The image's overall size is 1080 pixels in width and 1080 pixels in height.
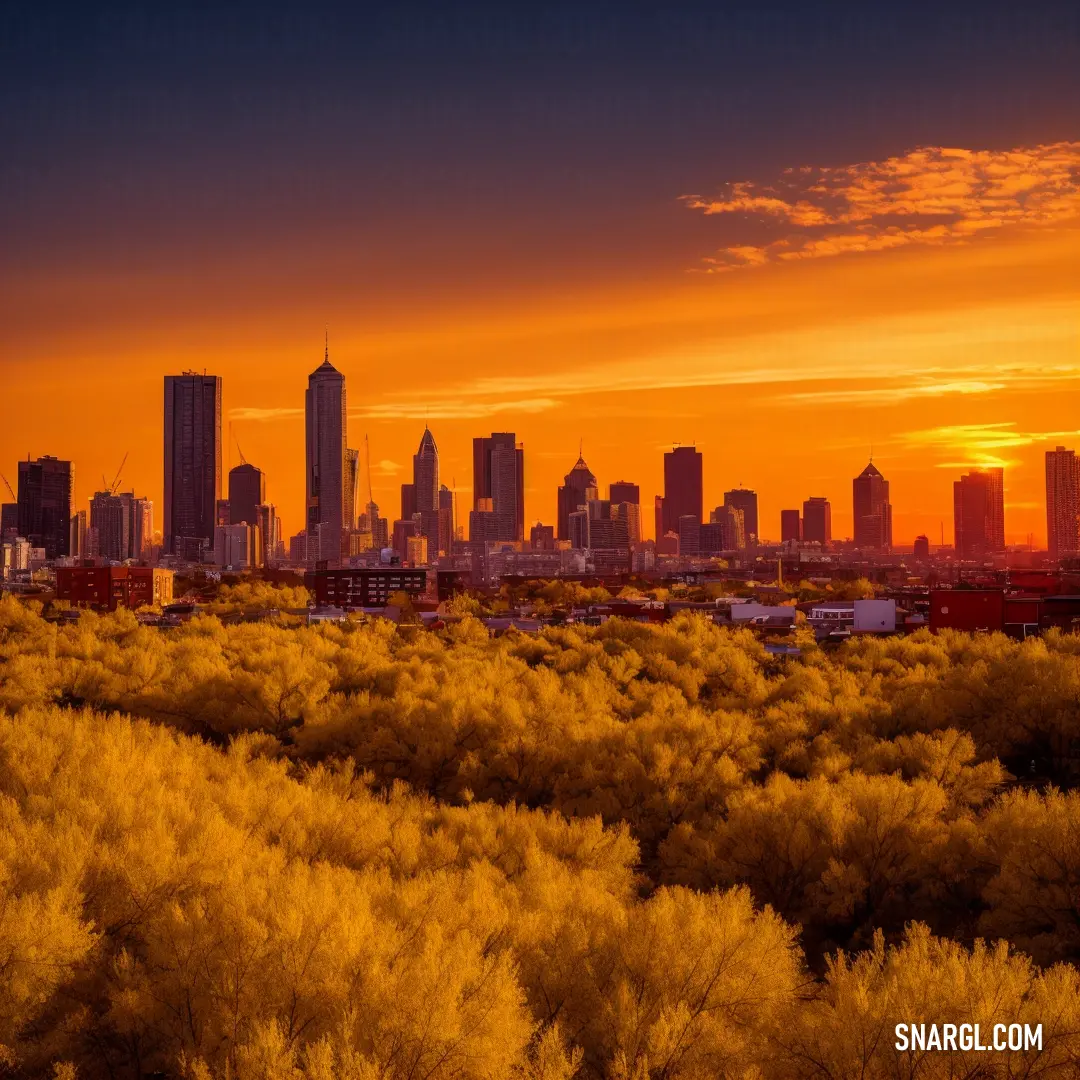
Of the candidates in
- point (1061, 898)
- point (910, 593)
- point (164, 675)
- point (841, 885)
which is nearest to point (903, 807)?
point (841, 885)

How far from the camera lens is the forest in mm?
13344

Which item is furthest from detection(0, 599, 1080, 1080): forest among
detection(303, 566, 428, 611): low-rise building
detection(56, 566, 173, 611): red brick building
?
detection(303, 566, 428, 611): low-rise building

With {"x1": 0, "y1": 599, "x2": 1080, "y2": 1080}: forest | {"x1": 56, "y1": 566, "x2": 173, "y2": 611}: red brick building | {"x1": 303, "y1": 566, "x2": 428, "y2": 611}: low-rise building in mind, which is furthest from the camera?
{"x1": 303, "y1": 566, "x2": 428, "y2": 611}: low-rise building

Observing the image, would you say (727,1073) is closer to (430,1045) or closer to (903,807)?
(430,1045)

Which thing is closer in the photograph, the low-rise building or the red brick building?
the red brick building

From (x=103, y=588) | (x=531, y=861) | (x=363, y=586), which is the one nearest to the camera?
(x=531, y=861)

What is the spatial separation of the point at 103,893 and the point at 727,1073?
28.6ft

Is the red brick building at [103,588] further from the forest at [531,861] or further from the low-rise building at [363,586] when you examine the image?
the forest at [531,861]

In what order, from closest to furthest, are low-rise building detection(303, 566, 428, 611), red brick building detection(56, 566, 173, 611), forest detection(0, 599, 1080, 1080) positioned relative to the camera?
forest detection(0, 599, 1080, 1080) < red brick building detection(56, 566, 173, 611) < low-rise building detection(303, 566, 428, 611)

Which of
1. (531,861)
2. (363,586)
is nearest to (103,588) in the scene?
(363,586)

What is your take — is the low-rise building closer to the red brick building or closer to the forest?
the red brick building

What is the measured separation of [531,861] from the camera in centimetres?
2005

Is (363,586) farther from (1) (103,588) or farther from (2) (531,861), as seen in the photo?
(2) (531,861)

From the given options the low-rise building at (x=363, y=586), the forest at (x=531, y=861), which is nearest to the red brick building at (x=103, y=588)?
the low-rise building at (x=363, y=586)
